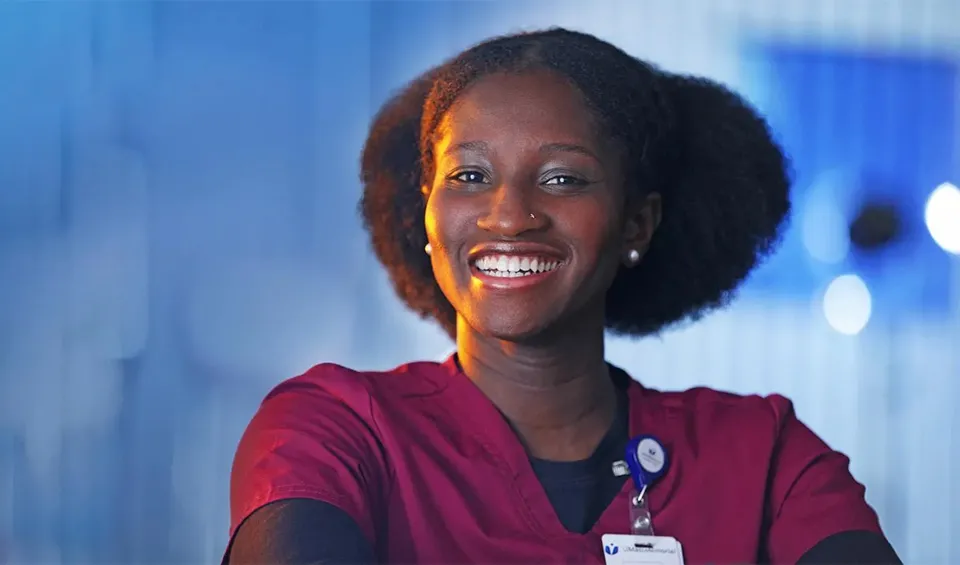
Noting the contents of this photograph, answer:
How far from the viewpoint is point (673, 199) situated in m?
1.96

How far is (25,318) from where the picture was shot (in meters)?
2.24

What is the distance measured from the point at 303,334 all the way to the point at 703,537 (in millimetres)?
1100

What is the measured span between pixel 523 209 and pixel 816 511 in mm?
547

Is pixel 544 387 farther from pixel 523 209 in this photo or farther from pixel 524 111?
pixel 524 111

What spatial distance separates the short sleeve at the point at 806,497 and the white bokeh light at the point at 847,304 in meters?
1.15

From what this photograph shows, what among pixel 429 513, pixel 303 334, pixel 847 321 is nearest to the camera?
pixel 429 513

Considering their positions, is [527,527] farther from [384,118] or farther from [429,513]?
[384,118]

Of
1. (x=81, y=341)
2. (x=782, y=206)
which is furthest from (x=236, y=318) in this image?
(x=782, y=206)

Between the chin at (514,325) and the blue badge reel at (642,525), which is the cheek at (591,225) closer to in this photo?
the chin at (514,325)

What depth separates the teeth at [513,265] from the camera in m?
1.58

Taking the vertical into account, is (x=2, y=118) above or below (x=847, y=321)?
above

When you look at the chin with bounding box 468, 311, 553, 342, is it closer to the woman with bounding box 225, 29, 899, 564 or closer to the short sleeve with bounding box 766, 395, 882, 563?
the woman with bounding box 225, 29, 899, 564

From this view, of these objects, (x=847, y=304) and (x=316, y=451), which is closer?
(x=316, y=451)

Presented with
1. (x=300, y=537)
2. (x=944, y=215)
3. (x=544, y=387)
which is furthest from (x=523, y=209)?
(x=944, y=215)
